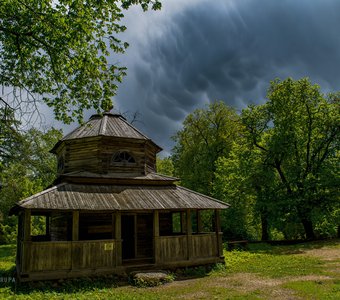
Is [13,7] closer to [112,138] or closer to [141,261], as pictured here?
[112,138]

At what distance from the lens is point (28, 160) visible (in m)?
11.5

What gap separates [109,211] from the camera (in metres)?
14.6

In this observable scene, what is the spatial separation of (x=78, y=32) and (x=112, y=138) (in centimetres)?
901

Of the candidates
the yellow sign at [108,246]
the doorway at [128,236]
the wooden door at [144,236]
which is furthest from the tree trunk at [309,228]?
the yellow sign at [108,246]

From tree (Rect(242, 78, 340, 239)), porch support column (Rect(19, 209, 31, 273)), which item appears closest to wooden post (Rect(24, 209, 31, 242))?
porch support column (Rect(19, 209, 31, 273))

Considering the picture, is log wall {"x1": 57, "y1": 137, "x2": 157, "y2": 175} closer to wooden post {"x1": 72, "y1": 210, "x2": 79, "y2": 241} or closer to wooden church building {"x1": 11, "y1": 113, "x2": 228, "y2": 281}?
wooden church building {"x1": 11, "y1": 113, "x2": 228, "y2": 281}

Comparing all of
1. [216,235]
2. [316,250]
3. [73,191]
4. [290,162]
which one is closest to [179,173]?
[290,162]

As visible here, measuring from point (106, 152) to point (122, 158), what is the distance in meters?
1.01

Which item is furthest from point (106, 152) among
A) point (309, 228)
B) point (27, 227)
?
point (309, 228)

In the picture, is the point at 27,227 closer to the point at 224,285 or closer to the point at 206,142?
the point at 224,285

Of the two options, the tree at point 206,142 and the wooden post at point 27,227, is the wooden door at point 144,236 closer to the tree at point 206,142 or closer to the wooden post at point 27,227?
the wooden post at point 27,227

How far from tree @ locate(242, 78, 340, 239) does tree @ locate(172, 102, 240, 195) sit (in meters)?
6.06

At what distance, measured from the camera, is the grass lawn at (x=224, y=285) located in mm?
11281

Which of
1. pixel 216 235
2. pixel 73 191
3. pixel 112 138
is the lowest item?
pixel 216 235
